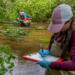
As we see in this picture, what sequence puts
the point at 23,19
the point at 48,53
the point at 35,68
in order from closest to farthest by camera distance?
the point at 48,53, the point at 35,68, the point at 23,19

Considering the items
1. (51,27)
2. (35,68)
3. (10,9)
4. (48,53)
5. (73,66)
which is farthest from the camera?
(10,9)

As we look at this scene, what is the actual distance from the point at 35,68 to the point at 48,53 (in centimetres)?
130

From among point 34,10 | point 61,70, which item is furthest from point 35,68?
point 34,10

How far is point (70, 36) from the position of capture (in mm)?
1646

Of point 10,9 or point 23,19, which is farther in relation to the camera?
point 10,9

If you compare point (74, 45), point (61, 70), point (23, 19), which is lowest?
point (23, 19)

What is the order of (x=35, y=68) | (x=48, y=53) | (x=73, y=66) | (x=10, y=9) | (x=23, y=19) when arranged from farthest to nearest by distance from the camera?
(x=10, y=9)
(x=23, y=19)
(x=35, y=68)
(x=48, y=53)
(x=73, y=66)

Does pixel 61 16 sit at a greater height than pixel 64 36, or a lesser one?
greater

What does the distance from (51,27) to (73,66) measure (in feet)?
1.52

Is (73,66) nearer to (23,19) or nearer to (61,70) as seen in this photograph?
(61,70)

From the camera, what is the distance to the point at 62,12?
1.66m

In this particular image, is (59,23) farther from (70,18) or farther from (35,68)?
(35,68)

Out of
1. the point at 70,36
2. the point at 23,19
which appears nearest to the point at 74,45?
the point at 70,36

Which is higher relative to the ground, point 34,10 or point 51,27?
point 51,27
